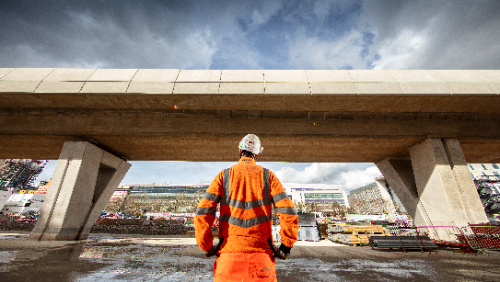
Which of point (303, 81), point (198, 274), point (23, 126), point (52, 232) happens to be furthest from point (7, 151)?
point (303, 81)

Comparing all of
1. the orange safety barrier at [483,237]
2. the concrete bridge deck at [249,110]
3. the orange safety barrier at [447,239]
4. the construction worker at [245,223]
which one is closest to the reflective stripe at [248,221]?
the construction worker at [245,223]

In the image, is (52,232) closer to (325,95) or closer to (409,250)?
(325,95)

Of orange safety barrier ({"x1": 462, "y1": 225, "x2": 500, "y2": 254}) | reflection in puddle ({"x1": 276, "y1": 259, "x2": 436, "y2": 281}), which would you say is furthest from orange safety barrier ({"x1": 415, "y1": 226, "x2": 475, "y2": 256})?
reflection in puddle ({"x1": 276, "y1": 259, "x2": 436, "y2": 281})

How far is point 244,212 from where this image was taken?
6.10 ft

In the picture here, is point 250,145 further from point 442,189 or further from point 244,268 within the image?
point 442,189

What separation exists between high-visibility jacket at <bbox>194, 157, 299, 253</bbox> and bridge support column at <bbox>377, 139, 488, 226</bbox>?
1299 centimetres

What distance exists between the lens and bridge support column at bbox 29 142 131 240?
10555 mm

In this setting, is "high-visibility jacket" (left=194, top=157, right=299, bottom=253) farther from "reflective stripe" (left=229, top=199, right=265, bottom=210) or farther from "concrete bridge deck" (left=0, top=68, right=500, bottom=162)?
"concrete bridge deck" (left=0, top=68, right=500, bottom=162)

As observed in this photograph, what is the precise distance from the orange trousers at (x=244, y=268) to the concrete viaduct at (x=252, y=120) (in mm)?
8723

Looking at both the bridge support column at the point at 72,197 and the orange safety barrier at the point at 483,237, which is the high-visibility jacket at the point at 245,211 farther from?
the bridge support column at the point at 72,197

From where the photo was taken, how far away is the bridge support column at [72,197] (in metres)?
10.6

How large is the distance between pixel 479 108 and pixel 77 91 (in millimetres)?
19666

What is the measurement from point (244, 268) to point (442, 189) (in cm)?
1359

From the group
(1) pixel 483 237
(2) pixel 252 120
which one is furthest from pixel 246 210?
(1) pixel 483 237
